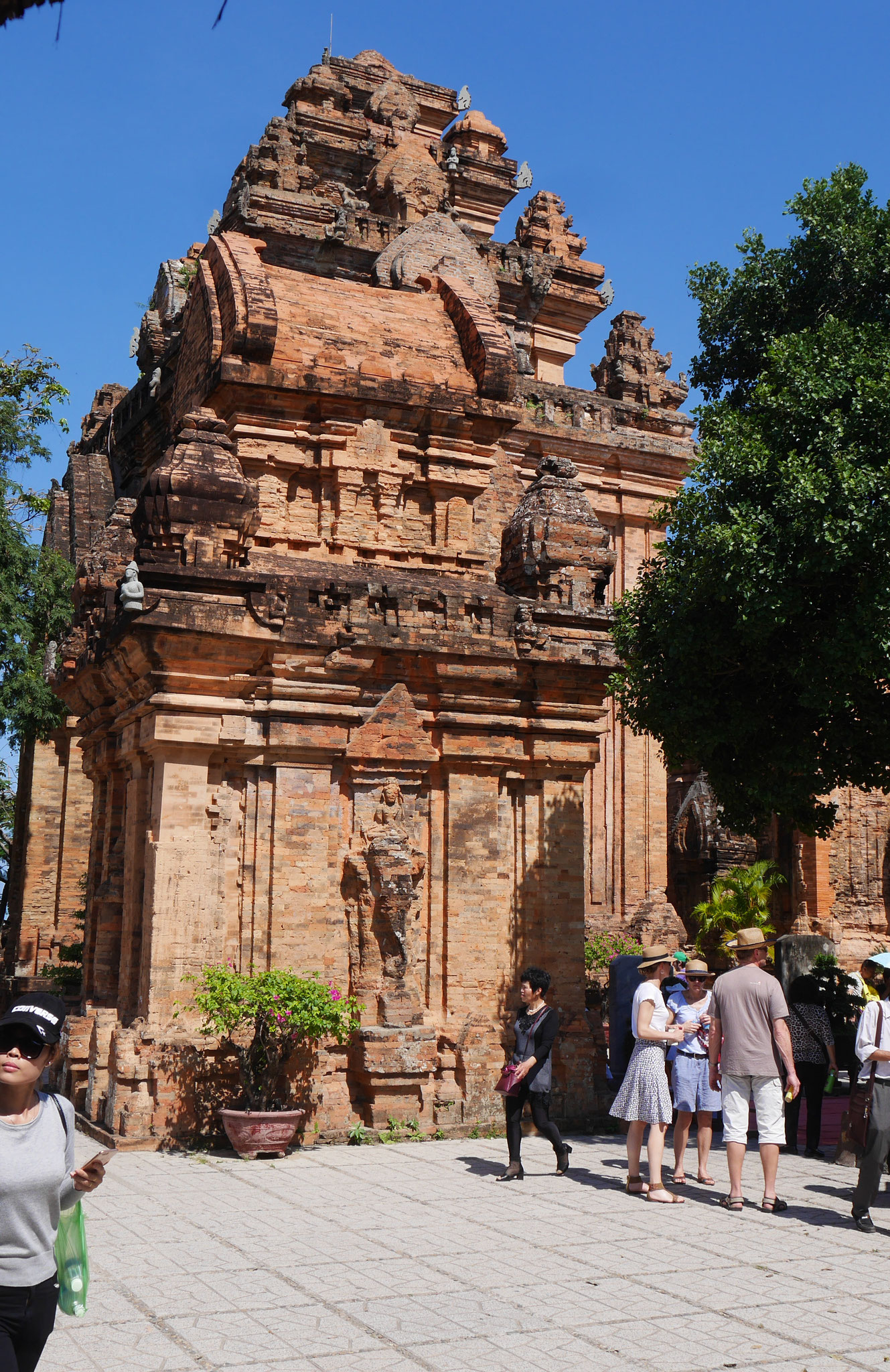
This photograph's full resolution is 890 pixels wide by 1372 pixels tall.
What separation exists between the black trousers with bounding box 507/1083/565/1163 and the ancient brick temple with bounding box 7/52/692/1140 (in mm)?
1742

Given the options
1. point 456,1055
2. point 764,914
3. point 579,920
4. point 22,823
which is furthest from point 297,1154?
point 22,823

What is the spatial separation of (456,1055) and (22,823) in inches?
552

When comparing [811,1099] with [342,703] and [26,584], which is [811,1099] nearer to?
[342,703]

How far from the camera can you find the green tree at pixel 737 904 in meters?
20.6

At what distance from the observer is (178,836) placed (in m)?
11.3

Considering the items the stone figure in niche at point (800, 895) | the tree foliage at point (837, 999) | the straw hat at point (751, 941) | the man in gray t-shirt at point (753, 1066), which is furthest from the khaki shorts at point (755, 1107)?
the stone figure in niche at point (800, 895)

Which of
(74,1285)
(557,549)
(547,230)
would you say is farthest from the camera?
(547,230)

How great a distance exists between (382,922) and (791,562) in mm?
4743

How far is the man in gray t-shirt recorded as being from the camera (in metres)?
9.02

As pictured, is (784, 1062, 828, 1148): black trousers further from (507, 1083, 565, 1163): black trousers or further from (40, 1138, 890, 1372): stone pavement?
(507, 1083, 565, 1163): black trousers

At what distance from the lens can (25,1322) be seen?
165 inches

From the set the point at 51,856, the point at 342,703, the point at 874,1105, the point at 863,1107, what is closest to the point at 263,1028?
the point at 342,703

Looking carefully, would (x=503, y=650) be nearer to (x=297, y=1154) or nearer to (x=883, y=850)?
(x=297, y=1154)

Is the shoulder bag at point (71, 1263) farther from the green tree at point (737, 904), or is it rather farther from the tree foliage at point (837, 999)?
the green tree at point (737, 904)
